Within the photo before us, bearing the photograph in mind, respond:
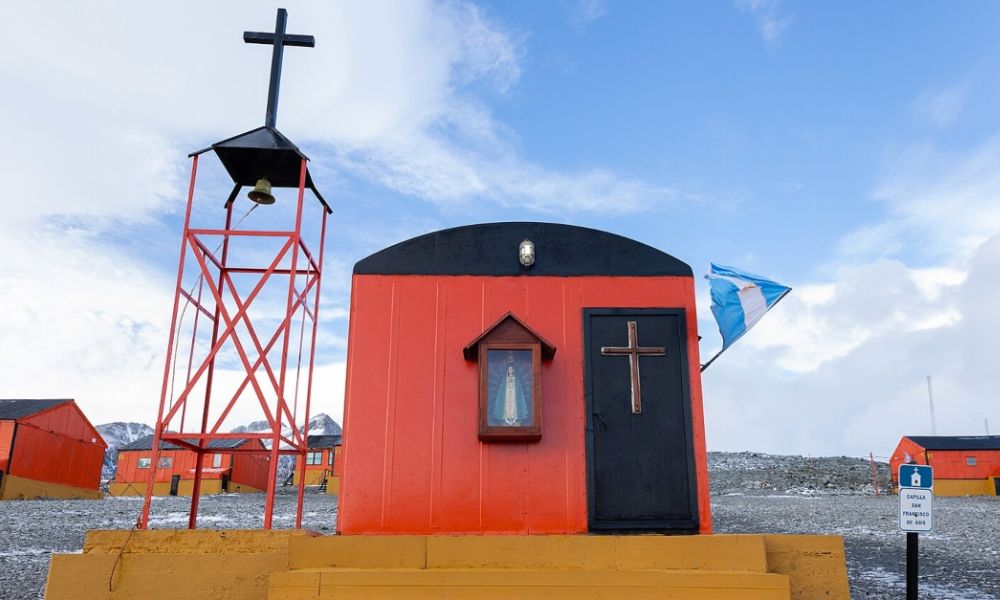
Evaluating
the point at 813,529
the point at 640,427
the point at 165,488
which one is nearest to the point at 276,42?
the point at 640,427

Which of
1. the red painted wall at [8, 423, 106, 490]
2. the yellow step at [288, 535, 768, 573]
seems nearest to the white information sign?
the yellow step at [288, 535, 768, 573]

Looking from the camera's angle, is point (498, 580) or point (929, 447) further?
point (929, 447)

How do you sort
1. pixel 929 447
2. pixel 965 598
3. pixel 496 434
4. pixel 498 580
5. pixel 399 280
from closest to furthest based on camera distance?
pixel 498 580, pixel 496 434, pixel 399 280, pixel 965 598, pixel 929 447

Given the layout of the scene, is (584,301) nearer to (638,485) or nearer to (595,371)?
(595,371)

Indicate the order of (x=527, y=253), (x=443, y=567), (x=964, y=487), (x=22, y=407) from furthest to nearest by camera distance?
(x=964, y=487) → (x=22, y=407) → (x=527, y=253) → (x=443, y=567)

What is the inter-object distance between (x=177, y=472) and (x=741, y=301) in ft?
146

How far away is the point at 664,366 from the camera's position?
8062 millimetres

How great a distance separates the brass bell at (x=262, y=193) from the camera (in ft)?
30.0

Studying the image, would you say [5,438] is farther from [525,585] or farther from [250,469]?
[525,585]

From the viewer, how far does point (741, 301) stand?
27.6ft

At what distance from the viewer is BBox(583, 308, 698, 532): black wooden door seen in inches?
303

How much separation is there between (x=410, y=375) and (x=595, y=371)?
6.47ft

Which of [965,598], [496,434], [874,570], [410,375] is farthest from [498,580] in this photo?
[874,570]

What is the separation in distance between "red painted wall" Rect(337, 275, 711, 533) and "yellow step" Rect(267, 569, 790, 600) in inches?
41.5
